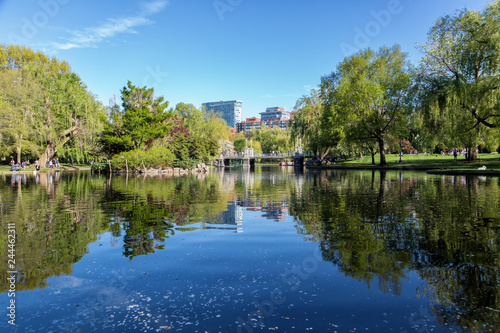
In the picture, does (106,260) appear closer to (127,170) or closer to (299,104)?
(127,170)

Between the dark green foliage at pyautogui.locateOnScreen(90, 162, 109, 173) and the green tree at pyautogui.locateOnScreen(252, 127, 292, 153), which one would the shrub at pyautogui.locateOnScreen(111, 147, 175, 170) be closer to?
the dark green foliage at pyautogui.locateOnScreen(90, 162, 109, 173)

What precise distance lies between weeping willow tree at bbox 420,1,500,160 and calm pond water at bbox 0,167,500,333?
25595 mm

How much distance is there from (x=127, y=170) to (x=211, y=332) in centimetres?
5148

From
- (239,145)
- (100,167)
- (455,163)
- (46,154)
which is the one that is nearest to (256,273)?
(455,163)

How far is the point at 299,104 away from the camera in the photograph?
74.1 metres

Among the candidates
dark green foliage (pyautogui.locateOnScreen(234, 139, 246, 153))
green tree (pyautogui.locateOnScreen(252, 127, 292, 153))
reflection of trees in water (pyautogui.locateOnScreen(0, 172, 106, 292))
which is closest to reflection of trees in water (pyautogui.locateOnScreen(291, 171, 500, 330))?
reflection of trees in water (pyautogui.locateOnScreen(0, 172, 106, 292))

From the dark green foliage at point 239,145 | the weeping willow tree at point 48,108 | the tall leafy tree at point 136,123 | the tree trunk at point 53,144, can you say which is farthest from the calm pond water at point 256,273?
the dark green foliage at point 239,145

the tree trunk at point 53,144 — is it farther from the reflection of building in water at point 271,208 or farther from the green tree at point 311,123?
the reflection of building in water at point 271,208

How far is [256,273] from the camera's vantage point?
6.33 m

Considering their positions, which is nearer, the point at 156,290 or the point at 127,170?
the point at 156,290

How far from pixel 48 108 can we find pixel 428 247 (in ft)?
214

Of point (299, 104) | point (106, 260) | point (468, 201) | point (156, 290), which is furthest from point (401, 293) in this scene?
point (299, 104)

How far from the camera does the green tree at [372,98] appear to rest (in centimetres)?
4972

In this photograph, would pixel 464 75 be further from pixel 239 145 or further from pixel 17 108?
pixel 239 145
